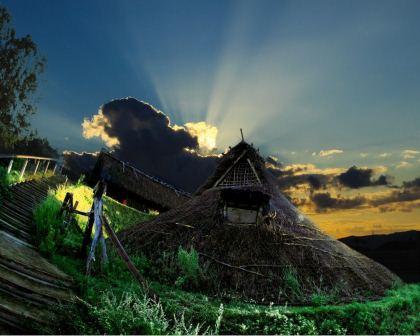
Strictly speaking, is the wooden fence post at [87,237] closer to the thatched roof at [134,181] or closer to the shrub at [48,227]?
the shrub at [48,227]

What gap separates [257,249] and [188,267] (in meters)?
2.59

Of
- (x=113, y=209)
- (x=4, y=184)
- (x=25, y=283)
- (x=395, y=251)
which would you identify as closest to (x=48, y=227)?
(x=4, y=184)

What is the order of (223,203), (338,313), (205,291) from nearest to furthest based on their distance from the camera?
(338,313), (205,291), (223,203)

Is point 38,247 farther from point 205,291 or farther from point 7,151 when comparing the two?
point 7,151

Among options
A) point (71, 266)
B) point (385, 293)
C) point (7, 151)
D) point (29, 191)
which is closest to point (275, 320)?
point (71, 266)

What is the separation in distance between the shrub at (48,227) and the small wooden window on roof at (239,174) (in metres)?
9.11

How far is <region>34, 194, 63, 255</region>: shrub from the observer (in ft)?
28.1

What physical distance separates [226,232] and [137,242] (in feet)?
10.7

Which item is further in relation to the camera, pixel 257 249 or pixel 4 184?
pixel 257 249

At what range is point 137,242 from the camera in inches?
511

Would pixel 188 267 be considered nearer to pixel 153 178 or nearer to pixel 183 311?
pixel 183 311

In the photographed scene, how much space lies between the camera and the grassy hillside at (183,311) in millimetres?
5473

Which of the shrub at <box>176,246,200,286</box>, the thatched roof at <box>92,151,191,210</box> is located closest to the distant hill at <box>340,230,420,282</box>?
the thatched roof at <box>92,151,191,210</box>

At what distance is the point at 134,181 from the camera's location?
27.1 meters
